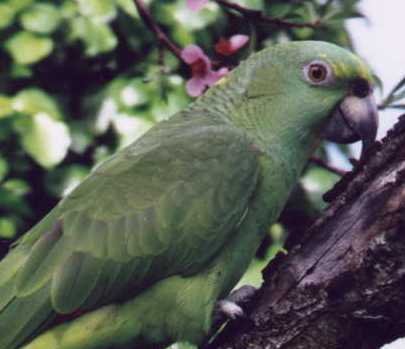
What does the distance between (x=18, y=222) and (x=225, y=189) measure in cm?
123

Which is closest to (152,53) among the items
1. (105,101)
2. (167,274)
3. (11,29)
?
(105,101)

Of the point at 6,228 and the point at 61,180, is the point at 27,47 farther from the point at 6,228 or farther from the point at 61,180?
the point at 6,228

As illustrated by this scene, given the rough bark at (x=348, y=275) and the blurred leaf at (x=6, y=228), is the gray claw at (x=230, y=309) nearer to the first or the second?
the rough bark at (x=348, y=275)

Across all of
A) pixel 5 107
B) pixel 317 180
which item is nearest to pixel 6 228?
pixel 5 107

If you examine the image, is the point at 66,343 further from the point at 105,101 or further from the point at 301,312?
the point at 105,101

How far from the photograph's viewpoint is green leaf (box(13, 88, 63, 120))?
3234mm

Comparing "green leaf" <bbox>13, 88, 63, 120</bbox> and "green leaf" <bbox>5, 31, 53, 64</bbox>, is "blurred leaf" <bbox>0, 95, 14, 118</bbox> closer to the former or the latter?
"green leaf" <bbox>13, 88, 63, 120</bbox>

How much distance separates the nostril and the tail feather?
1.04m

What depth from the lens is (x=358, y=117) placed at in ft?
8.30

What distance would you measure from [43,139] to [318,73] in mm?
1156

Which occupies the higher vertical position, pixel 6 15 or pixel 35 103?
pixel 6 15

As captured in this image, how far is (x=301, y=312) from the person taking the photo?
212 cm

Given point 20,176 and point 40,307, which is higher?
point 40,307

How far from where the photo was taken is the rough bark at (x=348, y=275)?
2000mm
